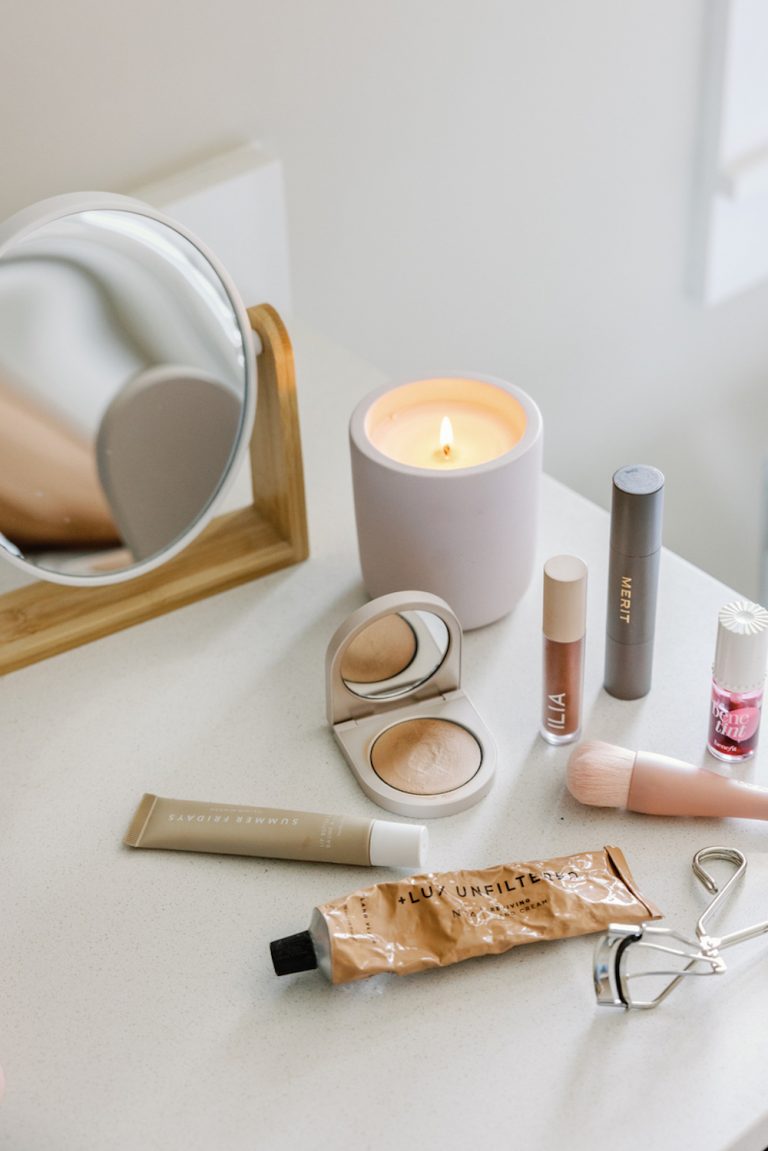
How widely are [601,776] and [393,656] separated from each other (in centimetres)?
14

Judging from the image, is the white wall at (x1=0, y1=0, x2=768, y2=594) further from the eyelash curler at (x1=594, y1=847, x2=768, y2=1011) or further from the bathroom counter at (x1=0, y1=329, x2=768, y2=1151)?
the eyelash curler at (x1=594, y1=847, x2=768, y2=1011)

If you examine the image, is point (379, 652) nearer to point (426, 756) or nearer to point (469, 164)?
point (426, 756)

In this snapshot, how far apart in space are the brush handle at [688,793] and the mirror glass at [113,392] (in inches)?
12.4

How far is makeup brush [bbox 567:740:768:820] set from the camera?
0.68 metres

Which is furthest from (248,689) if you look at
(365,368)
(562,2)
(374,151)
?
(562,2)

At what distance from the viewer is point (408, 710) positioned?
2.48 ft

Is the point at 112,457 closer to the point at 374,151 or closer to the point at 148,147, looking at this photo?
the point at 148,147

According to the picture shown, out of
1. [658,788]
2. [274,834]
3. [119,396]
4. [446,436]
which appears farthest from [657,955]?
[119,396]

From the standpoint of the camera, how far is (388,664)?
0.76 m

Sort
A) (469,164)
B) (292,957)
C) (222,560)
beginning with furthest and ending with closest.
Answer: (469,164) < (222,560) < (292,957)

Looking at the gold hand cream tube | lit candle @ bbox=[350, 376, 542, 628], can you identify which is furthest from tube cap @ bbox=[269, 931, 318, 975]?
lit candle @ bbox=[350, 376, 542, 628]

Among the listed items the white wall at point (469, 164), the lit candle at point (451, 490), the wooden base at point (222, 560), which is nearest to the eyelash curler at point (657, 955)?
the lit candle at point (451, 490)

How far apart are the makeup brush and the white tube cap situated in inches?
3.4

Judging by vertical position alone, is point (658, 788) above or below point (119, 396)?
below
